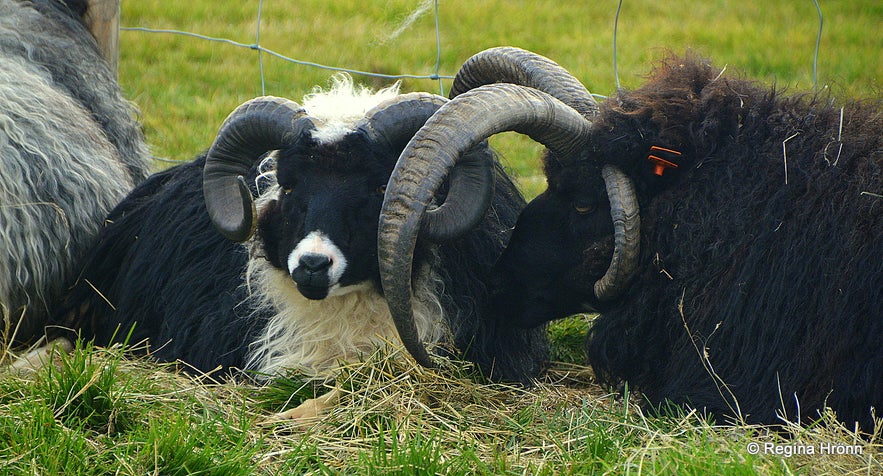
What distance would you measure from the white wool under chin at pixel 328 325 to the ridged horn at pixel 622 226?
89 centimetres

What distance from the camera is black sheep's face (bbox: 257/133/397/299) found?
4.15m

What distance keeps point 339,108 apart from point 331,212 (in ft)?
2.11

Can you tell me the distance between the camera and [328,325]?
15.3 feet

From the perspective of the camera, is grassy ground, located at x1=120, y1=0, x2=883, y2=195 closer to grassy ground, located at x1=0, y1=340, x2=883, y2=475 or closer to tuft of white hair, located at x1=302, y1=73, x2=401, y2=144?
tuft of white hair, located at x1=302, y1=73, x2=401, y2=144

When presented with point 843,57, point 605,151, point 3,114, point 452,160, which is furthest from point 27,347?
point 843,57

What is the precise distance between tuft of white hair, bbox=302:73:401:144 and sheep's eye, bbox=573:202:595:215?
0.98 metres

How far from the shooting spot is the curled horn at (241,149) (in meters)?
4.38

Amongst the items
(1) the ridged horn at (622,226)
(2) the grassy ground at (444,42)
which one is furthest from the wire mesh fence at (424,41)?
(1) the ridged horn at (622,226)

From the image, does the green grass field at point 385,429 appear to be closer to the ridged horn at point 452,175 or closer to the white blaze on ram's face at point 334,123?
the white blaze on ram's face at point 334,123

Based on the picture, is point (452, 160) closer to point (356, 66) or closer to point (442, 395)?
point (442, 395)

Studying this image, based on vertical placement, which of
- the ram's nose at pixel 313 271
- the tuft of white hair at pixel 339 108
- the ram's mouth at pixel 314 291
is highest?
the tuft of white hair at pixel 339 108

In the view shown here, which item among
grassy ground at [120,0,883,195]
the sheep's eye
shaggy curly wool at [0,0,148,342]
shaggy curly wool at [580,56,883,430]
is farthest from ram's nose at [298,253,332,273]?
grassy ground at [120,0,883,195]

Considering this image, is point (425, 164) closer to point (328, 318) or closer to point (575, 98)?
point (575, 98)

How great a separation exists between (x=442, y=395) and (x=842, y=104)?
1.96 metres
